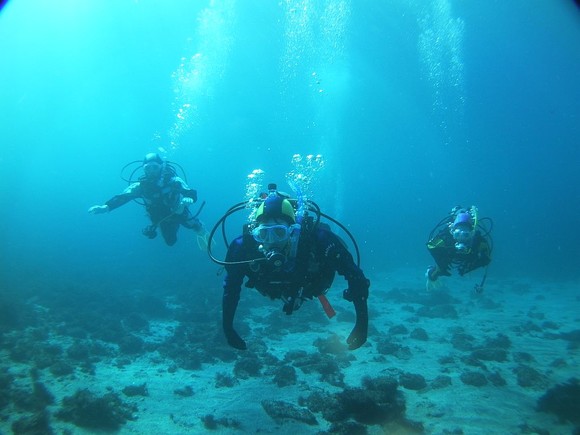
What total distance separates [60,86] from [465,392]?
93.4 metres

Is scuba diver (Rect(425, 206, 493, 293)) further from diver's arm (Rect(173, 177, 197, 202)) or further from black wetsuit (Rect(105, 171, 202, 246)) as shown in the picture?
black wetsuit (Rect(105, 171, 202, 246))

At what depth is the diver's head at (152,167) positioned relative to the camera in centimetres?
1055

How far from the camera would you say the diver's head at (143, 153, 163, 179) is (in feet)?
34.6

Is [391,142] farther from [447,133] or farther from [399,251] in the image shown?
[399,251]

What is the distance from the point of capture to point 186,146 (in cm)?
14275

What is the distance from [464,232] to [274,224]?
695 centimetres

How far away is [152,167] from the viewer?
10570 millimetres

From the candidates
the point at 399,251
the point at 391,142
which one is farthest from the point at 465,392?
the point at 391,142

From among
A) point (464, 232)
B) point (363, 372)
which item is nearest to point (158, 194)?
point (363, 372)

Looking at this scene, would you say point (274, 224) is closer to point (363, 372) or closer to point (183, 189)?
point (363, 372)

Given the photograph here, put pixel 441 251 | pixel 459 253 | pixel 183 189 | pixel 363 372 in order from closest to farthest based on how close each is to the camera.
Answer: pixel 363 372 < pixel 459 253 < pixel 441 251 < pixel 183 189

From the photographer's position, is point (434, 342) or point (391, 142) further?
point (391, 142)

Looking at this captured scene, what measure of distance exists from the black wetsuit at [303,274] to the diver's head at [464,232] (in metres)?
5.96

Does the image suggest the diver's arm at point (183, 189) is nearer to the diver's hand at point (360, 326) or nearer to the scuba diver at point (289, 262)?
the scuba diver at point (289, 262)
